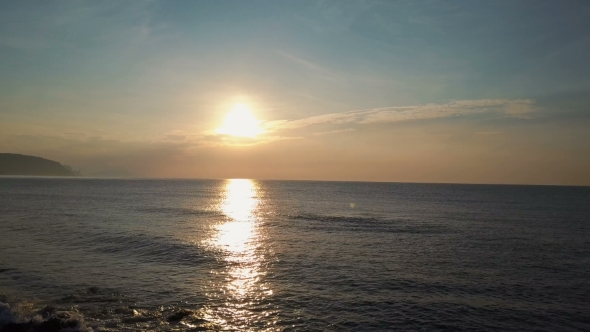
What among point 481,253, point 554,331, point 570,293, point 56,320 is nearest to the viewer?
point 56,320

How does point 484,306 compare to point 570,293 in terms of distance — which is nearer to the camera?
point 484,306

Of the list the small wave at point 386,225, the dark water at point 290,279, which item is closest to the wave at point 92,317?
the dark water at point 290,279

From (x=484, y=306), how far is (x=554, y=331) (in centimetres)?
431

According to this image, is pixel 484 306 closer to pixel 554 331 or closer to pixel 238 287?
pixel 554 331

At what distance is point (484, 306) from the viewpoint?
2602 centimetres

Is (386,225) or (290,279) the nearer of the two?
(290,279)

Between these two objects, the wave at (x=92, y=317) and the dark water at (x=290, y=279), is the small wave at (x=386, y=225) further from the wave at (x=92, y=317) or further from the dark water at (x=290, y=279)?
the wave at (x=92, y=317)

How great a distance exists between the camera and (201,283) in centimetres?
3014

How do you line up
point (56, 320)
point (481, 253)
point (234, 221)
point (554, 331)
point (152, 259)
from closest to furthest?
point (56, 320)
point (554, 331)
point (152, 259)
point (481, 253)
point (234, 221)

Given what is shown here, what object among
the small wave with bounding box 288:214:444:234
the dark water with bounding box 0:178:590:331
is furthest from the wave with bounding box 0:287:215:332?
the small wave with bounding box 288:214:444:234

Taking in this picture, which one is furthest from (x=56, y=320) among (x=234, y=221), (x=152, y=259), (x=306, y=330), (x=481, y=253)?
(x=234, y=221)

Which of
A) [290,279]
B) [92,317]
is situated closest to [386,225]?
[290,279]

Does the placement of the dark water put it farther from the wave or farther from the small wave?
the small wave

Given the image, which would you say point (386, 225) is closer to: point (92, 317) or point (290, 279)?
point (290, 279)
